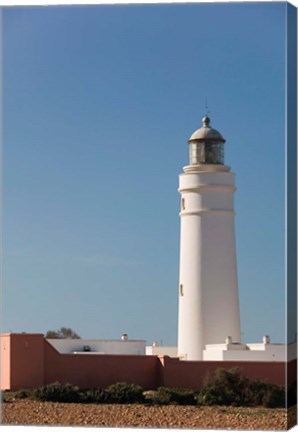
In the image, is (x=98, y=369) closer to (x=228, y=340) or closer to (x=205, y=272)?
(x=228, y=340)

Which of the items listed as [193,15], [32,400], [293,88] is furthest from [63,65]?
[32,400]

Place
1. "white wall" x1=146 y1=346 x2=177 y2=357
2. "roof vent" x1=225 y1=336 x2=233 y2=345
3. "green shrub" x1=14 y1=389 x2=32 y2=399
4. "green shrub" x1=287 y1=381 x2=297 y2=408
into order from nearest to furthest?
"green shrub" x1=287 y1=381 x2=297 y2=408 → "green shrub" x1=14 y1=389 x2=32 y2=399 → "roof vent" x1=225 y1=336 x2=233 y2=345 → "white wall" x1=146 y1=346 x2=177 y2=357

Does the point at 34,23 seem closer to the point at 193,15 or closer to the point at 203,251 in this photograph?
the point at 193,15

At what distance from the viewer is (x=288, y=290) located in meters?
18.7

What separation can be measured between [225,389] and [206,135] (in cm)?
382

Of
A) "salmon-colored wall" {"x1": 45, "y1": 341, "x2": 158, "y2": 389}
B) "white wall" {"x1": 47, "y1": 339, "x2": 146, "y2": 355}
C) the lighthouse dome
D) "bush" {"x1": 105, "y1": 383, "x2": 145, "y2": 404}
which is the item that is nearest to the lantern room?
the lighthouse dome

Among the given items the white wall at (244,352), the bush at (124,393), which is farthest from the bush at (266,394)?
the bush at (124,393)

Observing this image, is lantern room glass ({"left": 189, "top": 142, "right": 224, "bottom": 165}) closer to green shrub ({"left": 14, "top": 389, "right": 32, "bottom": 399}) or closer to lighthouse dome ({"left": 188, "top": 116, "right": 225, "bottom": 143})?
lighthouse dome ({"left": 188, "top": 116, "right": 225, "bottom": 143})

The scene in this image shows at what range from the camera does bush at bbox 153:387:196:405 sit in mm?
20938

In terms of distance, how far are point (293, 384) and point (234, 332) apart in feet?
14.3

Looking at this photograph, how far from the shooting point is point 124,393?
21109 millimetres

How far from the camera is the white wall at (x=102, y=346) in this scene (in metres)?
24.1

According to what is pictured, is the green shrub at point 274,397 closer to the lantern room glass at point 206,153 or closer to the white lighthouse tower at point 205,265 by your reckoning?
the white lighthouse tower at point 205,265

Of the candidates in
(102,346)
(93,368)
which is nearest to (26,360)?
(93,368)
